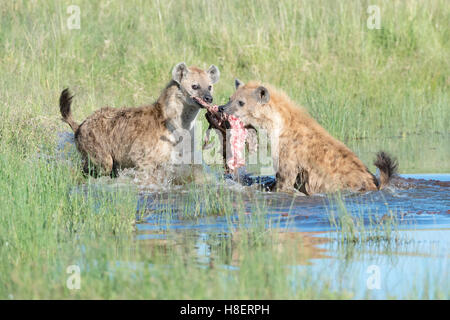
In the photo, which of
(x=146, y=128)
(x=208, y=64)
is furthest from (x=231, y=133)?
(x=208, y=64)

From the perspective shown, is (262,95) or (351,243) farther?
(262,95)

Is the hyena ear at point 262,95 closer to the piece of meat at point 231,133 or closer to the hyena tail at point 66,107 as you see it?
the piece of meat at point 231,133

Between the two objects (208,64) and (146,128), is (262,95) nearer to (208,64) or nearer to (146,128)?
(146,128)

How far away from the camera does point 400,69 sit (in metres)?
12.3

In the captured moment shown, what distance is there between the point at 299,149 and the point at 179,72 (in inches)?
64.8

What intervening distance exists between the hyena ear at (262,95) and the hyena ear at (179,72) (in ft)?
3.52

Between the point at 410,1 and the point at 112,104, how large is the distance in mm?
5476

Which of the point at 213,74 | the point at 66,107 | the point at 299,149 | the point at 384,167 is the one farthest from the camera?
the point at 213,74

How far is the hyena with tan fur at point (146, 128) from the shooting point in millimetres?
8070

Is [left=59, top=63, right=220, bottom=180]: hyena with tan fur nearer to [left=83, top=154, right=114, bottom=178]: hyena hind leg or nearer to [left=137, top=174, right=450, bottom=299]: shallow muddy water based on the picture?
[left=83, top=154, right=114, bottom=178]: hyena hind leg

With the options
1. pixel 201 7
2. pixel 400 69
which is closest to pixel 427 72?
pixel 400 69

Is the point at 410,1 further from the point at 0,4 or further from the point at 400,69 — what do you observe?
the point at 0,4

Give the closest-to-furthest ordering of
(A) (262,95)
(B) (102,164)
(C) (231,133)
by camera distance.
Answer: (A) (262,95) < (C) (231,133) < (B) (102,164)

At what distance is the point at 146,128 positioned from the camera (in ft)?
26.6
